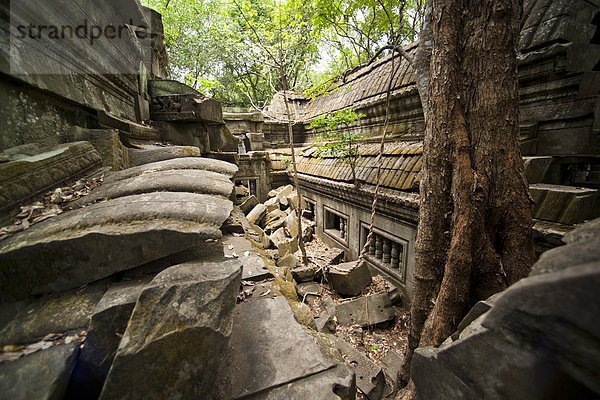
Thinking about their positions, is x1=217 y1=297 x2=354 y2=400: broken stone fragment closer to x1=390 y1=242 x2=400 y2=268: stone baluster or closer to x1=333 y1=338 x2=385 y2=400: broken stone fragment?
x1=333 y1=338 x2=385 y2=400: broken stone fragment

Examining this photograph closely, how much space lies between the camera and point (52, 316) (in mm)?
1174

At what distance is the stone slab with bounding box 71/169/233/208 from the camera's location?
183cm

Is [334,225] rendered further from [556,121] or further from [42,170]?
[42,170]

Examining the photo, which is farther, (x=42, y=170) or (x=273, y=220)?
(x=273, y=220)

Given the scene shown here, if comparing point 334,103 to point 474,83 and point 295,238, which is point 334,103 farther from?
point 474,83

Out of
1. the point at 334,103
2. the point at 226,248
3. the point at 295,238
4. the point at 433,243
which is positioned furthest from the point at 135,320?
the point at 334,103

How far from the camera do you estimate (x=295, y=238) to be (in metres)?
5.63

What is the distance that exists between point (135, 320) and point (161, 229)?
0.48 meters

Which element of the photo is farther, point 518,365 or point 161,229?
point 161,229

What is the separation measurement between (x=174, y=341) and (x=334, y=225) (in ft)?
19.2

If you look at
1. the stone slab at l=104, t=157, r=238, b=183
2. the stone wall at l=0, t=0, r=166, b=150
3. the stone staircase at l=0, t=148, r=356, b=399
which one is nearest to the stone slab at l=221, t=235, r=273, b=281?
the stone staircase at l=0, t=148, r=356, b=399

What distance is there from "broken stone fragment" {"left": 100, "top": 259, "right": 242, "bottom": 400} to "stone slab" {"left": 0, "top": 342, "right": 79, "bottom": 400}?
0.73 feet

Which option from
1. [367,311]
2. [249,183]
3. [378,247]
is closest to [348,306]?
[367,311]

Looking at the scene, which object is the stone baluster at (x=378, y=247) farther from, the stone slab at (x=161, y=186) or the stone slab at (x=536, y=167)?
the stone slab at (x=161, y=186)
